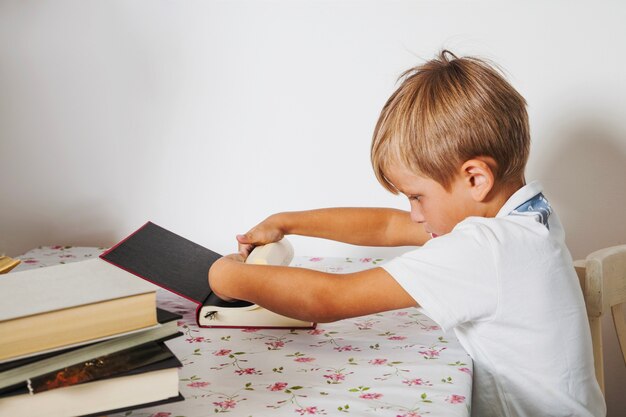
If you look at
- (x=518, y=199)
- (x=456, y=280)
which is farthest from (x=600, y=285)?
→ (x=456, y=280)

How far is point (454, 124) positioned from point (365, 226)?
0.41 metres

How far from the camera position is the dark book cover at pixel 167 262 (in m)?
1.12

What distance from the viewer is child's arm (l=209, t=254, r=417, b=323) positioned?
98cm

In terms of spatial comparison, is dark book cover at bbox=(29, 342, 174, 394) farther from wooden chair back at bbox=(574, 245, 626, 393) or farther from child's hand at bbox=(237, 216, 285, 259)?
wooden chair back at bbox=(574, 245, 626, 393)

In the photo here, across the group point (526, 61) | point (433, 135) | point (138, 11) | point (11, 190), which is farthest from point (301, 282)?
point (11, 190)

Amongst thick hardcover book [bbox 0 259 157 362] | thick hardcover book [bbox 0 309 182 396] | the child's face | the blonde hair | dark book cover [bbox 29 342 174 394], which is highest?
the blonde hair

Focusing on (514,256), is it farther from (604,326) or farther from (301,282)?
(604,326)

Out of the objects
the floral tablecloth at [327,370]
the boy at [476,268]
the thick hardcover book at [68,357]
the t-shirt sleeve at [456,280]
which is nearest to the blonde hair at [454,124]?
the boy at [476,268]

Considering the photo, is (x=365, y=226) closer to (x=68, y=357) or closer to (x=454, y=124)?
(x=454, y=124)

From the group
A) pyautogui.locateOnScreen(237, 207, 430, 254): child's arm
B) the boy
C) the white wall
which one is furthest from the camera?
the white wall

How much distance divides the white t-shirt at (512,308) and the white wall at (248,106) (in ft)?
1.98

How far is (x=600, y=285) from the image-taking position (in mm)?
1125

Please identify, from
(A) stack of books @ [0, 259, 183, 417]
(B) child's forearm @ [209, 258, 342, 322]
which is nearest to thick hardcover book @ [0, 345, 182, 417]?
(A) stack of books @ [0, 259, 183, 417]

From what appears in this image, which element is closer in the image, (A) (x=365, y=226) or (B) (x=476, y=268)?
(B) (x=476, y=268)
